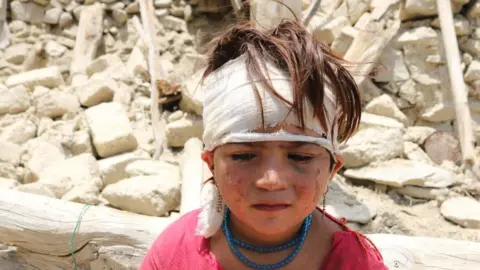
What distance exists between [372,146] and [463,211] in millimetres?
619

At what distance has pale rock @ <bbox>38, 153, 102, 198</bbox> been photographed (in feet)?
10.0

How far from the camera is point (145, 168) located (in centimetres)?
325

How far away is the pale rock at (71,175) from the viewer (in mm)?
3059

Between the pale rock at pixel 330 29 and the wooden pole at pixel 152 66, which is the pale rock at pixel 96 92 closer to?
the wooden pole at pixel 152 66

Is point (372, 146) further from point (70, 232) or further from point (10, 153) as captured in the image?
point (10, 153)

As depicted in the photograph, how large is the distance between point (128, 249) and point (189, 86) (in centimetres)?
186

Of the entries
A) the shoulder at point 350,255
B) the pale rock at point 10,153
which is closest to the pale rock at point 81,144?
the pale rock at point 10,153

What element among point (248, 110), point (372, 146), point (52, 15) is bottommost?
point (52, 15)

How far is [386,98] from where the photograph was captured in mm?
3471

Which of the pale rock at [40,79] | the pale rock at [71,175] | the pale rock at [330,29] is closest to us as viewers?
the pale rock at [71,175]

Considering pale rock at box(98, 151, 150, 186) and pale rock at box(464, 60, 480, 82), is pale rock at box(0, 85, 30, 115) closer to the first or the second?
pale rock at box(98, 151, 150, 186)

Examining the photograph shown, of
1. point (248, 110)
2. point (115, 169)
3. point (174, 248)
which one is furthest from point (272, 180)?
point (115, 169)

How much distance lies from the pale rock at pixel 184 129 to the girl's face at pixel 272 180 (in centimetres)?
236

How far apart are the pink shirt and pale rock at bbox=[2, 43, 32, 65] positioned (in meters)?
3.81
